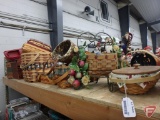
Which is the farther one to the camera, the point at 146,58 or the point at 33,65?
the point at 33,65

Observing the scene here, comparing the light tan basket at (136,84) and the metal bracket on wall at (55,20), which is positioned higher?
the metal bracket on wall at (55,20)

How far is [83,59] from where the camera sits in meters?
0.82

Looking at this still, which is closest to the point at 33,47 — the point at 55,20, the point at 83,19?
the point at 55,20

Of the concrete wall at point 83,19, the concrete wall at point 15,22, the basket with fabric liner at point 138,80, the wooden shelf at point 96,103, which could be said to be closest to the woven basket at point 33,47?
the wooden shelf at point 96,103

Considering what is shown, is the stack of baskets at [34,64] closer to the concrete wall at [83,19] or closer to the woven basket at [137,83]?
the woven basket at [137,83]

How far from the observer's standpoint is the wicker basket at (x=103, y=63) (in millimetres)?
752

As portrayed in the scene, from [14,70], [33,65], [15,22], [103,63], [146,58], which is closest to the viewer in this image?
[103,63]

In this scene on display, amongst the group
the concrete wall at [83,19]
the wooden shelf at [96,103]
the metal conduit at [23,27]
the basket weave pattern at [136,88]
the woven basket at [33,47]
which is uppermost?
the concrete wall at [83,19]

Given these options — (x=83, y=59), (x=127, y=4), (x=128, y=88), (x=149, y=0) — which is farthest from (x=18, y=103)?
(x=149, y=0)

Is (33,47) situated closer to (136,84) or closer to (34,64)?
(34,64)

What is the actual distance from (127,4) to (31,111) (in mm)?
4817

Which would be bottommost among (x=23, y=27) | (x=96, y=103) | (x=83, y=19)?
(x=96, y=103)

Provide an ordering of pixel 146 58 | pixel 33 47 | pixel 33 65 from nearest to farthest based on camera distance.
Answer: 1. pixel 146 58
2. pixel 33 65
3. pixel 33 47

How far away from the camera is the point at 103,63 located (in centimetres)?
76
